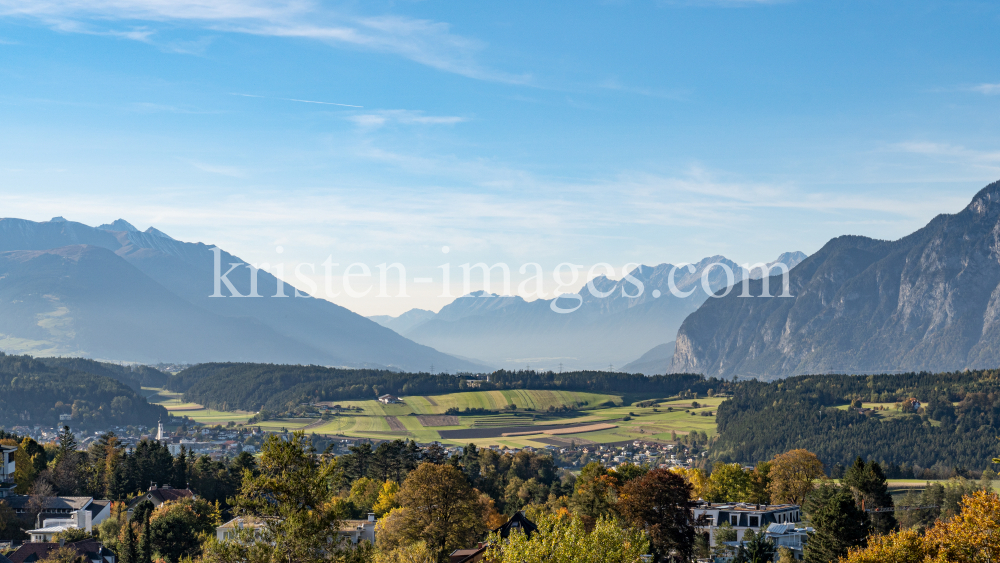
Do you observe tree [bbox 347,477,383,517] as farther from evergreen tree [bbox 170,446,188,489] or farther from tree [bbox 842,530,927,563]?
tree [bbox 842,530,927,563]

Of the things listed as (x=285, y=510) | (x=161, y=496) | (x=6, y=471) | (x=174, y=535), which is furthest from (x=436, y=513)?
(x=6, y=471)

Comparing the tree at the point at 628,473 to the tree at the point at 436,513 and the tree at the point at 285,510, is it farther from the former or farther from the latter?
the tree at the point at 285,510

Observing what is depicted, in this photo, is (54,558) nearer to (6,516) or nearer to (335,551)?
(6,516)

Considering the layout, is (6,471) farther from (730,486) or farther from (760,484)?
(760,484)

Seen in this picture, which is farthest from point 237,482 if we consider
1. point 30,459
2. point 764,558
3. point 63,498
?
point 764,558

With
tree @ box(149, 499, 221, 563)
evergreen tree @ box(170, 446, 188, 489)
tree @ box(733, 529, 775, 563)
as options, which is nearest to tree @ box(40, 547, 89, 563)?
tree @ box(149, 499, 221, 563)

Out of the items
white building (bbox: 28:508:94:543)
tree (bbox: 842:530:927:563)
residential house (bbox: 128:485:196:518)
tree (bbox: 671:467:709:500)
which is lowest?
tree (bbox: 671:467:709:500)

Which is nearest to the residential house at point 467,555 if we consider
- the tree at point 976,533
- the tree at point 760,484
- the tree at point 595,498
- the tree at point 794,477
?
the tree at point 595,498
